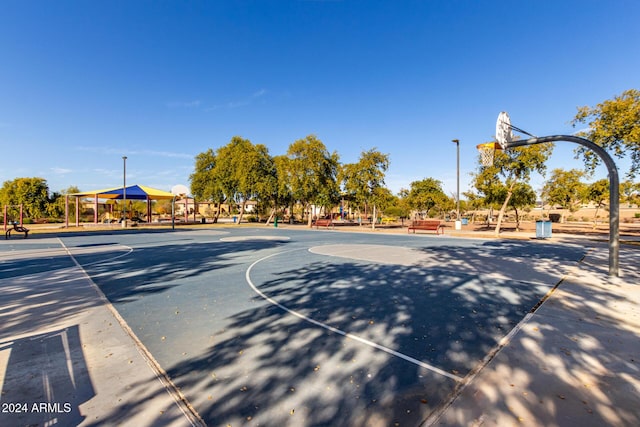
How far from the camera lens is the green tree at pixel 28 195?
47.1 meters

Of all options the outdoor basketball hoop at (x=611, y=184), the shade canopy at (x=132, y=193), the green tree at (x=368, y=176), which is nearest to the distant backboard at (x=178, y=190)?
the shade canopy at (x=132, y=193)

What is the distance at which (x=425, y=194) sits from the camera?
141 ft

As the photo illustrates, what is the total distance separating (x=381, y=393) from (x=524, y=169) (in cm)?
2528

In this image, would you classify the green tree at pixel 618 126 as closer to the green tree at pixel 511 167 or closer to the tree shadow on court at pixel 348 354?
the green tree at pixel 511 167

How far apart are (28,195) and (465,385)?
64883 mm

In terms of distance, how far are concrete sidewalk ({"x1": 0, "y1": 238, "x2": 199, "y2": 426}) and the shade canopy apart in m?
31.9

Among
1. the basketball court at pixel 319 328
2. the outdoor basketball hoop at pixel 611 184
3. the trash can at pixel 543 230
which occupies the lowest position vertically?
the basketball court at pixel 319 328

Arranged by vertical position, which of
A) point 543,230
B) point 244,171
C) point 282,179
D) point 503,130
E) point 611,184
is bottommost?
point 543,230

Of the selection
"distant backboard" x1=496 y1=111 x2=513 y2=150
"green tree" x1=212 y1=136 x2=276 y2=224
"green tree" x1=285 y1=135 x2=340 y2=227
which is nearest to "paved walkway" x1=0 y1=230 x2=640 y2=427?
"distant backboard" x1=496 y1=111 x2=513 y2=150

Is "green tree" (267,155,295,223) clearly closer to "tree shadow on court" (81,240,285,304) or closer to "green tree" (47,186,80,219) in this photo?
"tree shadow on court" (81,240,285,304)

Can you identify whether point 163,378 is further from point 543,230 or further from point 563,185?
point 563,185

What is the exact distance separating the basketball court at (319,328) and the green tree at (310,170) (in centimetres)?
2215

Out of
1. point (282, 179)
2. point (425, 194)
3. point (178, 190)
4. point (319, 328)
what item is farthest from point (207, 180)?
point (319, 328)

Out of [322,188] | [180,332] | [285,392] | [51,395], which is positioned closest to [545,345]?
[285,392]
